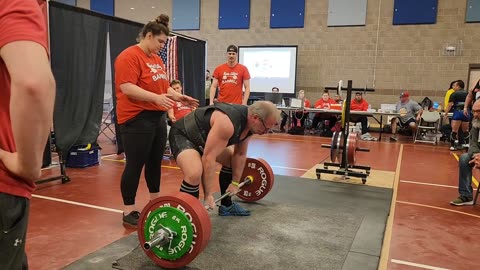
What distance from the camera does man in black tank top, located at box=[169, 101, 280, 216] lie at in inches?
92.0

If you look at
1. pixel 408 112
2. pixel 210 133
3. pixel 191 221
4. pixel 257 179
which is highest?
pixel 210 133

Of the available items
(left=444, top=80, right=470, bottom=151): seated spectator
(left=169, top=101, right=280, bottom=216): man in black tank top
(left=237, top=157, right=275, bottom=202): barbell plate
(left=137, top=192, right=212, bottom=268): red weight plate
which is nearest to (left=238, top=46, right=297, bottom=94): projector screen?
(left=444, top=80, right=470, bottom=151): seated spectator

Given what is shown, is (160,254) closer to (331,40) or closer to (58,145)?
(58,145)

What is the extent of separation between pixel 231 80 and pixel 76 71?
5.94 ft

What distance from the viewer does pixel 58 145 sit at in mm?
4418

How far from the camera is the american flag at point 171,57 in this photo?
20.5 ft

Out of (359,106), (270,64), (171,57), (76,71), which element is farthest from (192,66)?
(270,64)

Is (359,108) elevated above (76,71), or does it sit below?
below

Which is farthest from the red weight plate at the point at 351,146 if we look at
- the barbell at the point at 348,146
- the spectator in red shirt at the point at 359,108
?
the spectator in red shirt at the point at 359,108

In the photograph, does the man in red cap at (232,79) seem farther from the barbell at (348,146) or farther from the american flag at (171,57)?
the american flag at (171,57)

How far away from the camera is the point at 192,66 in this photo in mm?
7188

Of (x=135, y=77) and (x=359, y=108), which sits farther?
(x=359, y=108)

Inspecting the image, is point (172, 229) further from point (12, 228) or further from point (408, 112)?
point (408, 112)

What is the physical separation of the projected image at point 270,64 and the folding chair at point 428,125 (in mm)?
3738
